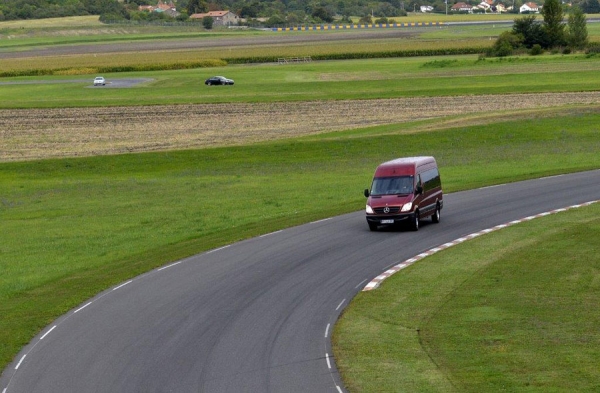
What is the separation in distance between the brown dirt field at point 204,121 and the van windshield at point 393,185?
1086 inches

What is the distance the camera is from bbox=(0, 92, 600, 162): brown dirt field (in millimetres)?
63594

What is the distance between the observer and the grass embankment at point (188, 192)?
29438mm

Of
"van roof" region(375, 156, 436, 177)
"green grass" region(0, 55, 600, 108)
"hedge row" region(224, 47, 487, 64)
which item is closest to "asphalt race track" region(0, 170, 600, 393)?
"van roof" region(375, 156, 436, 177)

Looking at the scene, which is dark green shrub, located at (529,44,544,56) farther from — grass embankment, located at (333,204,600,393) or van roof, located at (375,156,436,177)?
grass embankment, located at (333,204,600,393)

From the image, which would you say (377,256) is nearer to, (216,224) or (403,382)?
(216,224)

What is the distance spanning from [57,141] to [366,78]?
162ft

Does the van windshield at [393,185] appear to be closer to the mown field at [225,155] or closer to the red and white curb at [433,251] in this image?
the red and white curb at [433,251]

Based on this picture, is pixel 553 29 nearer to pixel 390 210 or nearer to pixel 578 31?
pixel 578 31

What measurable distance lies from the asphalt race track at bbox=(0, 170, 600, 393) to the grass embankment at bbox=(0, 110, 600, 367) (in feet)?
4.12

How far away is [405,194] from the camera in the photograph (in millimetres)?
34094

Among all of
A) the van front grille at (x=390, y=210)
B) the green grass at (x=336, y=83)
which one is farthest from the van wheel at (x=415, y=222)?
the green grass at (x=336, y=83)

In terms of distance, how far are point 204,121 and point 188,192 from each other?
96.0ft

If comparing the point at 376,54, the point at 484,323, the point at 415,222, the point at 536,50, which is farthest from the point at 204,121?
the point at 376,54

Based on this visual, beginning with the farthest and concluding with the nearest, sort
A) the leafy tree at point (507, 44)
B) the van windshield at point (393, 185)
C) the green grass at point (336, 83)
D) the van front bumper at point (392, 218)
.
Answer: the leafy tree at point (507, 44), the green grass at point (336, 83), the van windshield at point (393, 185), the van front bumper at point (392, 218)
